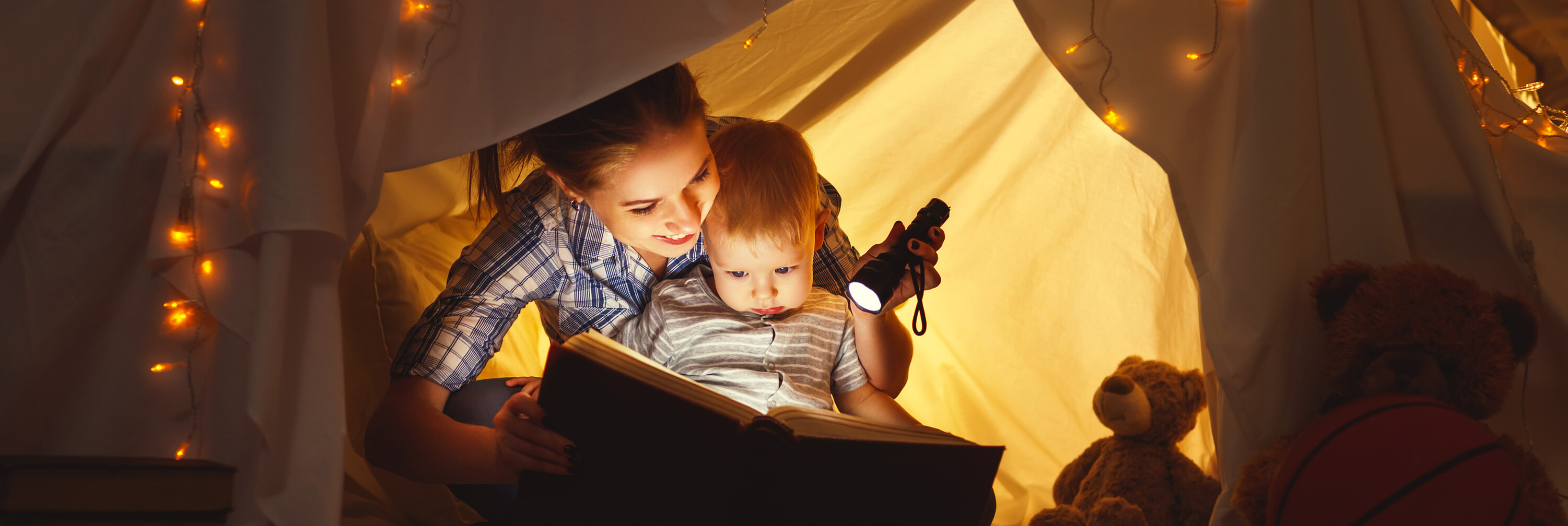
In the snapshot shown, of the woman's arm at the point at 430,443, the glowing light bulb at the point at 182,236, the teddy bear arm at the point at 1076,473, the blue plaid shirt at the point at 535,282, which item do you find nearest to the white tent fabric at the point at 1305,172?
the teddy bear arm at the point at 1076,473

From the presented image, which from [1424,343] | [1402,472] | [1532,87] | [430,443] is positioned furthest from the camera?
[1532,87]

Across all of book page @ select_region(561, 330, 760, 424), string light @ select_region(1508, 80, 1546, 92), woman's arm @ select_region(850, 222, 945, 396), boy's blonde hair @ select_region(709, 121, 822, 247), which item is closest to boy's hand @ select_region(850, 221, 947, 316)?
woman's arm @ select_region(850, 222, 945, 396)

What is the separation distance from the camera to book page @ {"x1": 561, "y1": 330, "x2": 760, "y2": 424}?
84 cm

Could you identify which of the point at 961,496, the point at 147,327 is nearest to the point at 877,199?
the point at 961,496

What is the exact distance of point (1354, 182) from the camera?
3.07ft

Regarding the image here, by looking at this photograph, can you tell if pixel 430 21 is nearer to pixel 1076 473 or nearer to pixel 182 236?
pixel 182 236

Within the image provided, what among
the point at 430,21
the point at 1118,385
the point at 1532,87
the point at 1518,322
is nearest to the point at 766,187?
the point at 430,21

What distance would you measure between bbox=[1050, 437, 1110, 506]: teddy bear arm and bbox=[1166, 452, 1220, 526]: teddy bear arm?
0.37ft

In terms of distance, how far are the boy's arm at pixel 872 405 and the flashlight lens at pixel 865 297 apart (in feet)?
0.94

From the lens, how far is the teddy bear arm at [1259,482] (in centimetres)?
86

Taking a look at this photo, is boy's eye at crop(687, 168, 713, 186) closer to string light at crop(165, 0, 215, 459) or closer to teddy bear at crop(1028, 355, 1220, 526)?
string light at crop(165, 0, 215, 459)

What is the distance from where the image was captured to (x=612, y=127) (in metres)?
1.10

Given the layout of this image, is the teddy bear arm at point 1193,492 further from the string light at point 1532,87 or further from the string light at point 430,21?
the string light at point 430,21

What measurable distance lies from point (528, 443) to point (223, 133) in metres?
0.42
